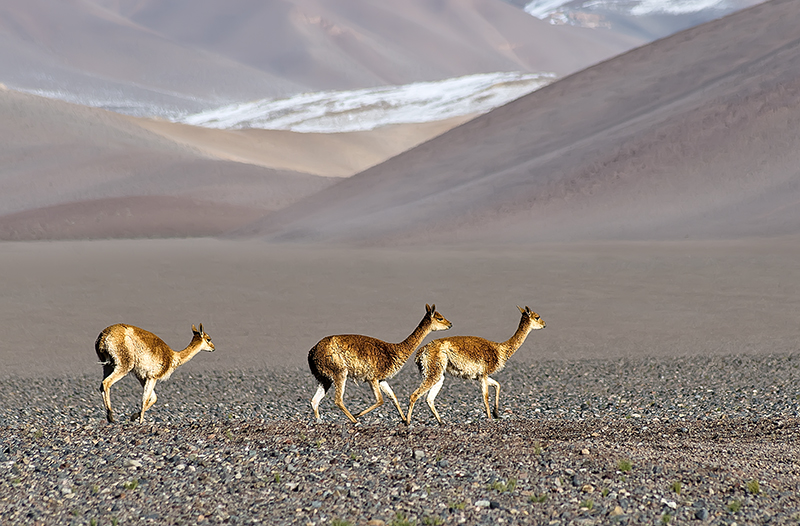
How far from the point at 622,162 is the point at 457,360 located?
3738 cm

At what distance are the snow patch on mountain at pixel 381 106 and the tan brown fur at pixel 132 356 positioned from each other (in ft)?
308

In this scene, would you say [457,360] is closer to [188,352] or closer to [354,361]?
[354,361]

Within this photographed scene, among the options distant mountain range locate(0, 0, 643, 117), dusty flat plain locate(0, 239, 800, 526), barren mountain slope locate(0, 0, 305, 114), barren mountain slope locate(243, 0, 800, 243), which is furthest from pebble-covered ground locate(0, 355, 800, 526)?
barren mountain slope locate(0, 0, 305, 114)

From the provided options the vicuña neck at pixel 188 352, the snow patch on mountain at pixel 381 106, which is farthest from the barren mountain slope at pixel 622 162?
the snow patch on mountain at pixel 381 106

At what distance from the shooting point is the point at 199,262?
1423 inches

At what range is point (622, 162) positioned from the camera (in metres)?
45.2

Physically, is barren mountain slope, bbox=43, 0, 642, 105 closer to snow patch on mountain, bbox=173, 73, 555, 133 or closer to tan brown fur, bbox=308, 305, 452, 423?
snow patch on mountain, bbox=173, 73, 555, 133

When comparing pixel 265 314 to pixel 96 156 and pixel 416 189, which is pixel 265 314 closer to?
pixel 416 189

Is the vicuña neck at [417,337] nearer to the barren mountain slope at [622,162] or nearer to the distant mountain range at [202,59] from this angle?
the barren mountain slope at [622,162]

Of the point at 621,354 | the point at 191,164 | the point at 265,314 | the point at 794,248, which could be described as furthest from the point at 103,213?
the point at 621,354

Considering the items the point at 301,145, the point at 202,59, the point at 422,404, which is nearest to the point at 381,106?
the point at 301,145

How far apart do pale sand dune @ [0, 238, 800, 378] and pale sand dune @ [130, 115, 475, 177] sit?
47.8 m

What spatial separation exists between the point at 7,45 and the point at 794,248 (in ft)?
544

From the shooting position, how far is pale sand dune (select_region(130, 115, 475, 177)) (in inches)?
3418
